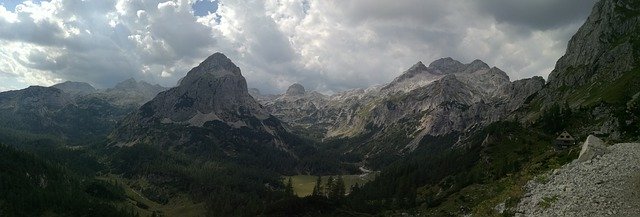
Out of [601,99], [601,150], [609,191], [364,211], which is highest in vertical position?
[601,99]

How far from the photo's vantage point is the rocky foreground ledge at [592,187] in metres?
43.5

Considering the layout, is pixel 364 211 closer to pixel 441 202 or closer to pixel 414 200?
pixel 414 200

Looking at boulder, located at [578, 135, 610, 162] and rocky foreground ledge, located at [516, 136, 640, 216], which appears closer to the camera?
rocky foreground ledge, located at [516, 136, 640, 216]

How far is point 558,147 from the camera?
135875mm

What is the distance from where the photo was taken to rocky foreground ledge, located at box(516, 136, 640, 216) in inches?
1711

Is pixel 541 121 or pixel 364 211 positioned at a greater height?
pixel 541 121

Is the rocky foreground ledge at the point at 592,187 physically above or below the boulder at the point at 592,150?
below

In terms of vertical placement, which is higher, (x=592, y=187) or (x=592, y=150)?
(x=592, y=150)

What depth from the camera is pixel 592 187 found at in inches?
1890

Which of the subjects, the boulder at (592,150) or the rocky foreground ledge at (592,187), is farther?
the boulder at (592,150)

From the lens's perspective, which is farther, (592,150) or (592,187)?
(592,150)

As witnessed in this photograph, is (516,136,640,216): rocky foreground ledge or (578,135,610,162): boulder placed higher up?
(578,135,610,162): boulder

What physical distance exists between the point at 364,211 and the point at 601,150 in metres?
125

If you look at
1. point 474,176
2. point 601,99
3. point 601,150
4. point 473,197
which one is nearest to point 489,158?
point 474,176
